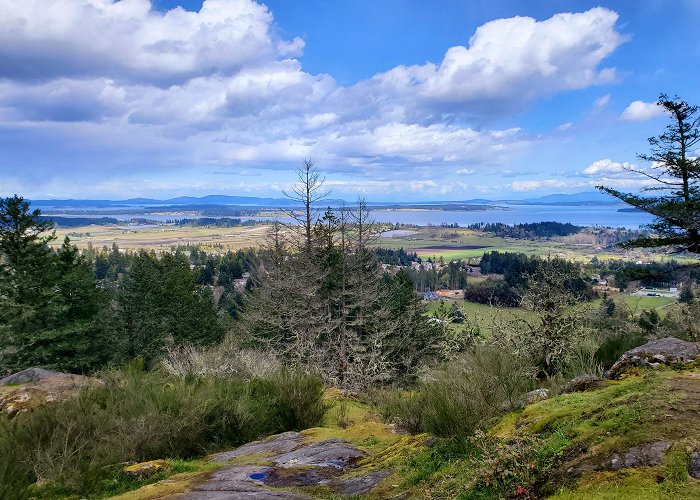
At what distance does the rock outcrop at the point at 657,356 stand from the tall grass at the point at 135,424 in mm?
6810

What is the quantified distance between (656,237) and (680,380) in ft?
61.8

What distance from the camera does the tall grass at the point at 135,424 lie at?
6.38 m

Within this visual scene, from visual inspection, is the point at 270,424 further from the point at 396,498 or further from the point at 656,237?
the point at 656,237

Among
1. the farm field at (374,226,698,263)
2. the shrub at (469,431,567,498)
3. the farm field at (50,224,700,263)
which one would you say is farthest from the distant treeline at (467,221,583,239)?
the shrub at (469,431,567,498)

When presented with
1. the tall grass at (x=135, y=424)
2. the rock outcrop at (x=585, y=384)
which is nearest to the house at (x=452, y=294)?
the tall grass at (x=135, y=424)

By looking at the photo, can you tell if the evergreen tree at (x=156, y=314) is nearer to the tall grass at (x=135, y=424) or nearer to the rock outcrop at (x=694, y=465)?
the tall grass at (x=135, y=424)

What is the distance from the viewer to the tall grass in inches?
251

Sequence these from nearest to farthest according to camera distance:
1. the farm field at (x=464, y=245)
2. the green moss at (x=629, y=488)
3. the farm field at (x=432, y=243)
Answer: the green moss at (x=629, y=488) < the farm field at (x=464, y=245) < the farm field at (x=432, y=243)

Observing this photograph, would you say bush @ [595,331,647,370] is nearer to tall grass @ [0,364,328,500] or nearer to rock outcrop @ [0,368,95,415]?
tall grass @ [0,364,328,500]

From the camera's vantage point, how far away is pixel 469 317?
19938 millimetres

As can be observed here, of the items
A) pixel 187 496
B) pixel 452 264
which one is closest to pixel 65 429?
pixel 187 496

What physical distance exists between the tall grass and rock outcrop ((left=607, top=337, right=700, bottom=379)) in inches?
268

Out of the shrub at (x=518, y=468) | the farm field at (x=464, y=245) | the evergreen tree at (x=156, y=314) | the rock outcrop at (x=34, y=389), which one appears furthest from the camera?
the farm field at (x=464, y=245)

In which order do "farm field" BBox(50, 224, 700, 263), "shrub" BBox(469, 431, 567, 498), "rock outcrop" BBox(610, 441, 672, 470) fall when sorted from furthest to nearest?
1. "farm field" BBox(50, 224, 700, 263)
2. "shrub" BBox(469, 431, 567, 498)
3. "rock outcrop" BBox(610, 441, 672, 470)
